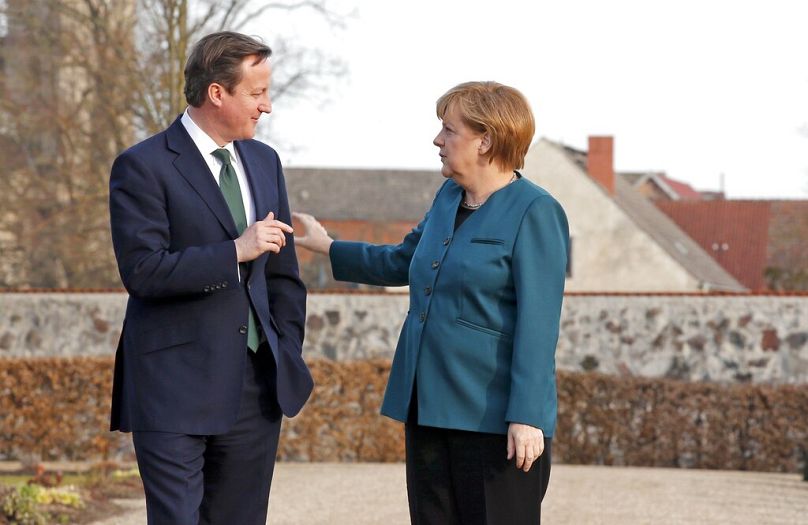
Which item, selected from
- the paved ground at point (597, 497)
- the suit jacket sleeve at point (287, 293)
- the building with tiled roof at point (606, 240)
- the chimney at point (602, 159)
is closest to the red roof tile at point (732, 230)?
the building with tiled roof at point (606, 240)

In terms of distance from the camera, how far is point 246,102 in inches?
154

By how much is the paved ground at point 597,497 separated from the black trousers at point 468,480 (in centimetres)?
424

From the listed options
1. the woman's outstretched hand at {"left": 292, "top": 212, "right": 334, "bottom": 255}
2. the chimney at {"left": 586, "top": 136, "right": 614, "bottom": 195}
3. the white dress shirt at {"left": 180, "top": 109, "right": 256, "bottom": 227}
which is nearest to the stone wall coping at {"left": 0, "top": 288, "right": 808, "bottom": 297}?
the woman's outstretched hand at {"left": 292, "top": 212, "right": 334, "bottom": 255}

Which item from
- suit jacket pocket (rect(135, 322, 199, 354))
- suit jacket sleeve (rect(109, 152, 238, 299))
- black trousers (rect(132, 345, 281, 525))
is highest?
suit jacket sleeve (rect(109, 152, 238, 299))

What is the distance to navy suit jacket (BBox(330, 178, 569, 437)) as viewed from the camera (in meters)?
3.72

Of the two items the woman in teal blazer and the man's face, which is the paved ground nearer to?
the woman in teal blazer

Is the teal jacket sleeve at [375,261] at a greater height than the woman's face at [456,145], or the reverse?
the woman's face at [456,145]

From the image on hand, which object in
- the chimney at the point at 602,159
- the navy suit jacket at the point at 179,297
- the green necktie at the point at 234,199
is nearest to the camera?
the navy suit jacket at the point at 179,297

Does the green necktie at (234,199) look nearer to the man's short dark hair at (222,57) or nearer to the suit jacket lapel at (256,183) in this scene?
the suit jacket lapel at (256,183)

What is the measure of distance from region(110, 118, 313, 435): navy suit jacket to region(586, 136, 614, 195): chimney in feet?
121

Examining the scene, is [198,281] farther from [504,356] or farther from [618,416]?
[618,416]

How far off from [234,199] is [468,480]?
109cm

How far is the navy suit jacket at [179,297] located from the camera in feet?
12.3

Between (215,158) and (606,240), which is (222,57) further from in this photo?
(606,240)
